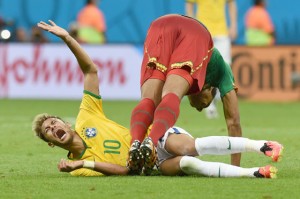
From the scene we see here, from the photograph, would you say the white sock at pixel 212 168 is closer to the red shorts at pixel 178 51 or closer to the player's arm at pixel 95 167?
the player's arm at pixel 95 167

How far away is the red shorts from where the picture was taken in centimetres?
892

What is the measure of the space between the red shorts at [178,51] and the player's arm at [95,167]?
37.7 inches

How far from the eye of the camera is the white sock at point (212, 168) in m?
8.31

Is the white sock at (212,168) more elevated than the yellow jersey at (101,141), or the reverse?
the yellow jersey at (101,141)

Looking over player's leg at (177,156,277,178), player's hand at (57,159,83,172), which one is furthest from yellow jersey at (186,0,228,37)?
player's hand at (57,159,83,172)

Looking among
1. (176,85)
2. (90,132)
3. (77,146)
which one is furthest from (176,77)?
(77,146)

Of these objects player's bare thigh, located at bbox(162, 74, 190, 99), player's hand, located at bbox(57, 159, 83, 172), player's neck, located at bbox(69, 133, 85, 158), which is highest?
player's bare thigh, located at bbox(162, 74, 190, 99)

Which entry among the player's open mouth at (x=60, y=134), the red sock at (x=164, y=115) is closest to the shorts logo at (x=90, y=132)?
the player's open mouth at (x=60, y=134)

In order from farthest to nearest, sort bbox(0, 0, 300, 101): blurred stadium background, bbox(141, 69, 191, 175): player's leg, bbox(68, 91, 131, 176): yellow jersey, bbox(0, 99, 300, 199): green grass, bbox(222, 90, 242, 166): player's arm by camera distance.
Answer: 1. bbox(0, 0, 300, 101): blurred stadium background
2. bbox(222, 90, 242, 166): player's arm
3. bbox(68, 91, 131, 176): yellow jersey
4. bbox(141, 69, 191, 175): player's leg
5. bbox(0, 99, 300, 199): green grass

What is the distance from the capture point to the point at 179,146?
8.44 meters

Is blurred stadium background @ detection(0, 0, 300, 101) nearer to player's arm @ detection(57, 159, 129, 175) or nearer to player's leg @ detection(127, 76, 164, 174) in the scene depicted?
player's leg @ detection(127, 76, 164, 174)

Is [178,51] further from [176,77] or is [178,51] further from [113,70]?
[113,70]

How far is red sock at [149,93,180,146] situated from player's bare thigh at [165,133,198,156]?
0.35 ft

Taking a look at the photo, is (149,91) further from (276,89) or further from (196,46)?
(276,89)
